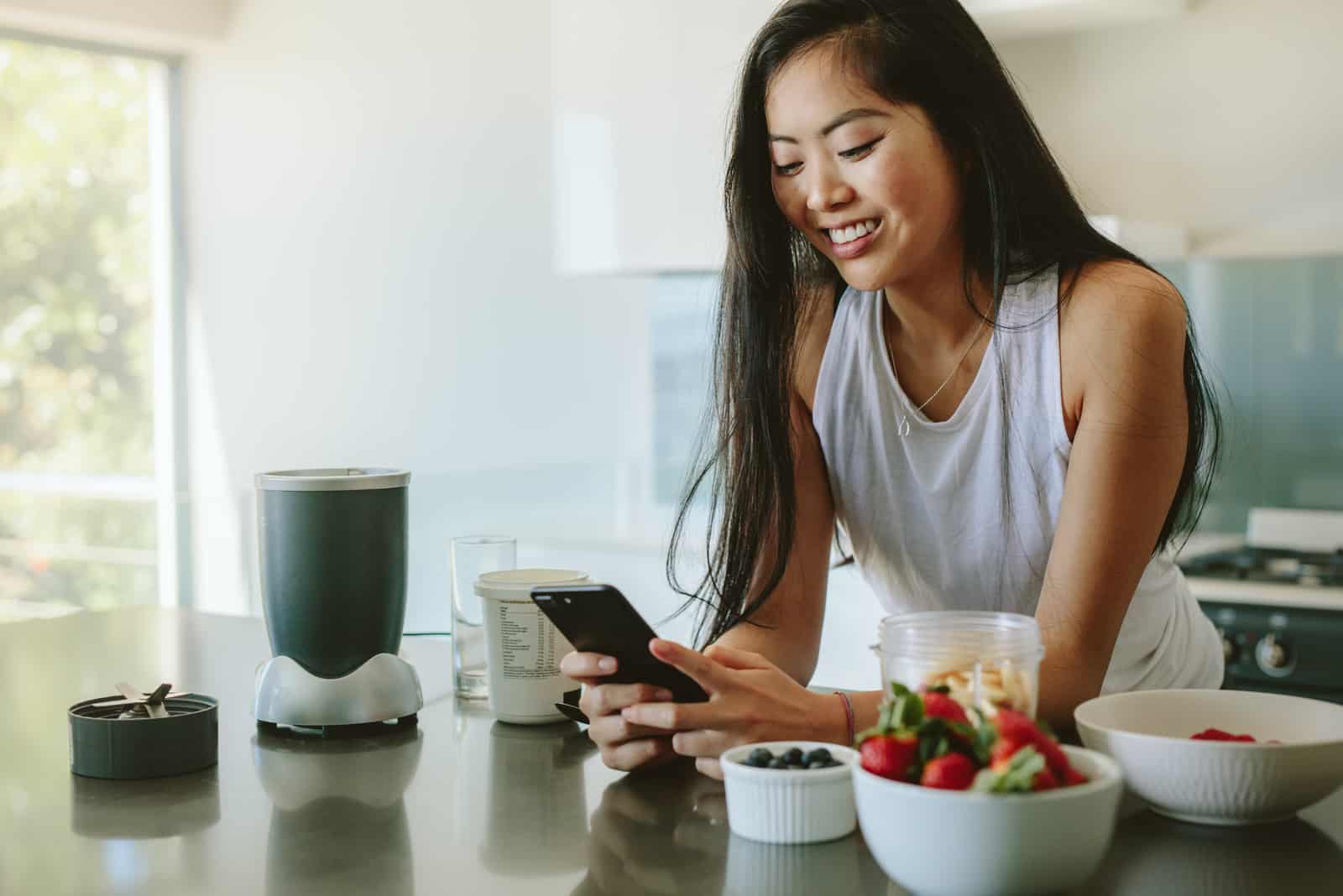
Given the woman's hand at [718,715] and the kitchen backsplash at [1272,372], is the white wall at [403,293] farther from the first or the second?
the woman's hand at [718,715]

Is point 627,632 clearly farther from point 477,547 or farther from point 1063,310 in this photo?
point 1063,310

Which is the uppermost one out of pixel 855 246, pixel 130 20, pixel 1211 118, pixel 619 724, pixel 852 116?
pixel 130 20

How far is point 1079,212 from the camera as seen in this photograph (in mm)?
1499

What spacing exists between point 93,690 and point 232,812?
0.52m

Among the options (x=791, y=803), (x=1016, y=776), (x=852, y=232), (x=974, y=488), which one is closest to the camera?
(x=1016, y=776)

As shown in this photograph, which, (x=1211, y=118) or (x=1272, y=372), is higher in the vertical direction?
(x=1211, y=118)

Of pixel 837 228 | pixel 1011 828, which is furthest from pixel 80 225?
pixel 1011 828

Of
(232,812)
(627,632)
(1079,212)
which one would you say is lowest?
(232,812)

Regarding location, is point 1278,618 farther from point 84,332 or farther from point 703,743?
point 84,332

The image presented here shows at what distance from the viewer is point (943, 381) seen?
1612 millimetres

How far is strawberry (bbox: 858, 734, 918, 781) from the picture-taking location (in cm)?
85

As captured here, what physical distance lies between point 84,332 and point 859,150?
4.09 meters

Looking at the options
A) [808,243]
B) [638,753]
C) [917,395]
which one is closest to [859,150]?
Answer: [808,243]

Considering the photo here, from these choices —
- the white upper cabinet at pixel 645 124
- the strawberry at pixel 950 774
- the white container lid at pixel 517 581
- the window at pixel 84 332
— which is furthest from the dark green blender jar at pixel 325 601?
the window at pixel 84 332
